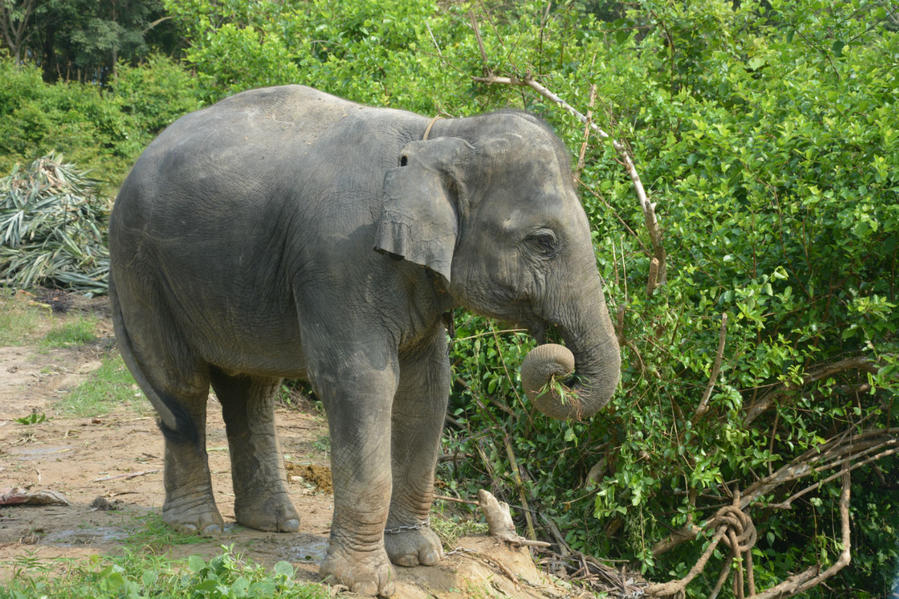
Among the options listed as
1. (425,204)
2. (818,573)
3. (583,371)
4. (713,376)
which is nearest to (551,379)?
(583,371)

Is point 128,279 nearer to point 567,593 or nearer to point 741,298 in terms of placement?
point 567,593

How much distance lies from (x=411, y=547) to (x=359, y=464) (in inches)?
36.4

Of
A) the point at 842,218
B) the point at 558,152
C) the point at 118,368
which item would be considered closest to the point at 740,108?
the point at 842,218

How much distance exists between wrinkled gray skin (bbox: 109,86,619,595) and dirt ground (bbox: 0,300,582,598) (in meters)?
0.38

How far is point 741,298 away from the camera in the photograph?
5.63 m

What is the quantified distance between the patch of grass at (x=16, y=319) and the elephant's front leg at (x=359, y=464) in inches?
345

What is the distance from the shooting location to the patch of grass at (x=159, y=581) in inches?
150

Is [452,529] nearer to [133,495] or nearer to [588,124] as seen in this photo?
[133,495]

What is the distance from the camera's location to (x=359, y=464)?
4.18 metres

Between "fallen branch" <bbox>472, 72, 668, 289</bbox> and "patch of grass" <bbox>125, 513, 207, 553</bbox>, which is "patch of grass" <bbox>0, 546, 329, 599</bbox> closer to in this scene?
"patch of grass" <bbox>125, 513, 207, 553</bbox>

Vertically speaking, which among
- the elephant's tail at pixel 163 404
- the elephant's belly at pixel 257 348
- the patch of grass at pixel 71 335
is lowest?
the patch of grass at pixel 71 335

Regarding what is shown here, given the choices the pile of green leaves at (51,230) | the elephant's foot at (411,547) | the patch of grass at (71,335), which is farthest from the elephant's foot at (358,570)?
the pile of green leaves at (51,230)

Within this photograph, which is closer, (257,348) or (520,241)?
(520,241)

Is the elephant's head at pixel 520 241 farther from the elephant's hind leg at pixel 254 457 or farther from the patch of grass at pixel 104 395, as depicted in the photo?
the patch of grass at pixel 104 395
